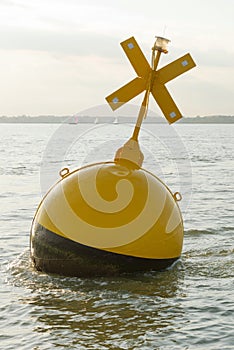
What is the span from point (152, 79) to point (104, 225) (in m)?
2.60

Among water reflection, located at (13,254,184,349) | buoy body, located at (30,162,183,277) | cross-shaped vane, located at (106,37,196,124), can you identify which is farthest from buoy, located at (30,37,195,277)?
cross-shaped vane, located at (106,37,196,124)

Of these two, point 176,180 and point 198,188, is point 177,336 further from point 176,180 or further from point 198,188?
point 176,180

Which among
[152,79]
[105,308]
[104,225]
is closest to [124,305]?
[105,308]

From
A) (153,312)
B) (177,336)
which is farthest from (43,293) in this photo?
(177,336)

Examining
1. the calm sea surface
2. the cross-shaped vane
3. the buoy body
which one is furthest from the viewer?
the cross-shaped vane

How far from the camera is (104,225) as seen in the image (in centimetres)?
886

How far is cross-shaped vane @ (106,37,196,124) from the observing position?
1023 cm

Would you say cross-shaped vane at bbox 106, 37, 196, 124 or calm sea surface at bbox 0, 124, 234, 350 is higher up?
cross-shaped vane at bbox 106, 37, 196, 124

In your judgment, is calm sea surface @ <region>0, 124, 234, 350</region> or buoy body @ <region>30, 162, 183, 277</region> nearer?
calm sea surface @ <region>0, 124, 234, 350</region>

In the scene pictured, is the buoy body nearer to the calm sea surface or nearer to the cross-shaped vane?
the calm sea surface

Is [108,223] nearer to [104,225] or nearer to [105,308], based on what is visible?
[104,225]

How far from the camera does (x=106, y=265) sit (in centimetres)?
902

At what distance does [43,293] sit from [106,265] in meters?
0.89

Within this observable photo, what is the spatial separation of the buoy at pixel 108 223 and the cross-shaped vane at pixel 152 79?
0.67 meters
